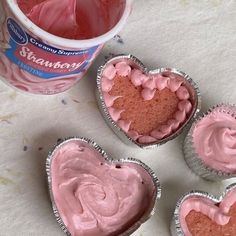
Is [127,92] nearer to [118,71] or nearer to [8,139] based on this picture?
[118,71]

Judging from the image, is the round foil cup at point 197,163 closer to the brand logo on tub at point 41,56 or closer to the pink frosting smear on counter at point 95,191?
the pink frosting smear on counter at point 95,191

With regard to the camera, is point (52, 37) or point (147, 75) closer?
point (52, 37)

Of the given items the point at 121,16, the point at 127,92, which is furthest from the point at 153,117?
the point at 121,16

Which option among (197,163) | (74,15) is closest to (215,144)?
(197,163)

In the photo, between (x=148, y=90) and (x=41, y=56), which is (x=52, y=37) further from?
(x=148, y=90)

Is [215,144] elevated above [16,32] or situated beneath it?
situated beneath

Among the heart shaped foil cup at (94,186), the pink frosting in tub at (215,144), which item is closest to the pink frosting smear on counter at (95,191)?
the heart shaped foil cup at (94,186)
